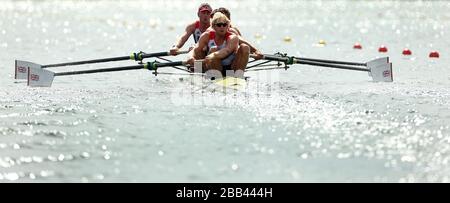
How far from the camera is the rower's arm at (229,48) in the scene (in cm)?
1477

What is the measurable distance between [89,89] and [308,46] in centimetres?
1738

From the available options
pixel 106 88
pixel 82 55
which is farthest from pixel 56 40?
pixel 106 88

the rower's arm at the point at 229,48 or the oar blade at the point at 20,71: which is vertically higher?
the rower's arm at the point at 229,48

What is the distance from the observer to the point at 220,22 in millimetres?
14602

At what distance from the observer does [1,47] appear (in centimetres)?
2544

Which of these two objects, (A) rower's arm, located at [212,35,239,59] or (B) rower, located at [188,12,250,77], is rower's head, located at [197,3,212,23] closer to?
(B) rower, located at [188,12,250,77]

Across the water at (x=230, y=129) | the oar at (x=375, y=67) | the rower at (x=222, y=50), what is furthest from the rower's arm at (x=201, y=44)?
the oar at (x=375, y=67)

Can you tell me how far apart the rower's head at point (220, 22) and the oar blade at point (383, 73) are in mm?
3900

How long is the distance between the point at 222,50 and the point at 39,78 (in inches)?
171

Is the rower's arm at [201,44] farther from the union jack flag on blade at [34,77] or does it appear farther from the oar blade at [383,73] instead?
the oar blade at [383,73]

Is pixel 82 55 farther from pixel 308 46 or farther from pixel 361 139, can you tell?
pixel 361 139

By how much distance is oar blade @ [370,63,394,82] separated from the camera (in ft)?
50.7

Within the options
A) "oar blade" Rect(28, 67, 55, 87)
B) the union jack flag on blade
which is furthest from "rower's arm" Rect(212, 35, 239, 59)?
the union jack flag on blade

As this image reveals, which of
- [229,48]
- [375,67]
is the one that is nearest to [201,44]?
[229,48]
